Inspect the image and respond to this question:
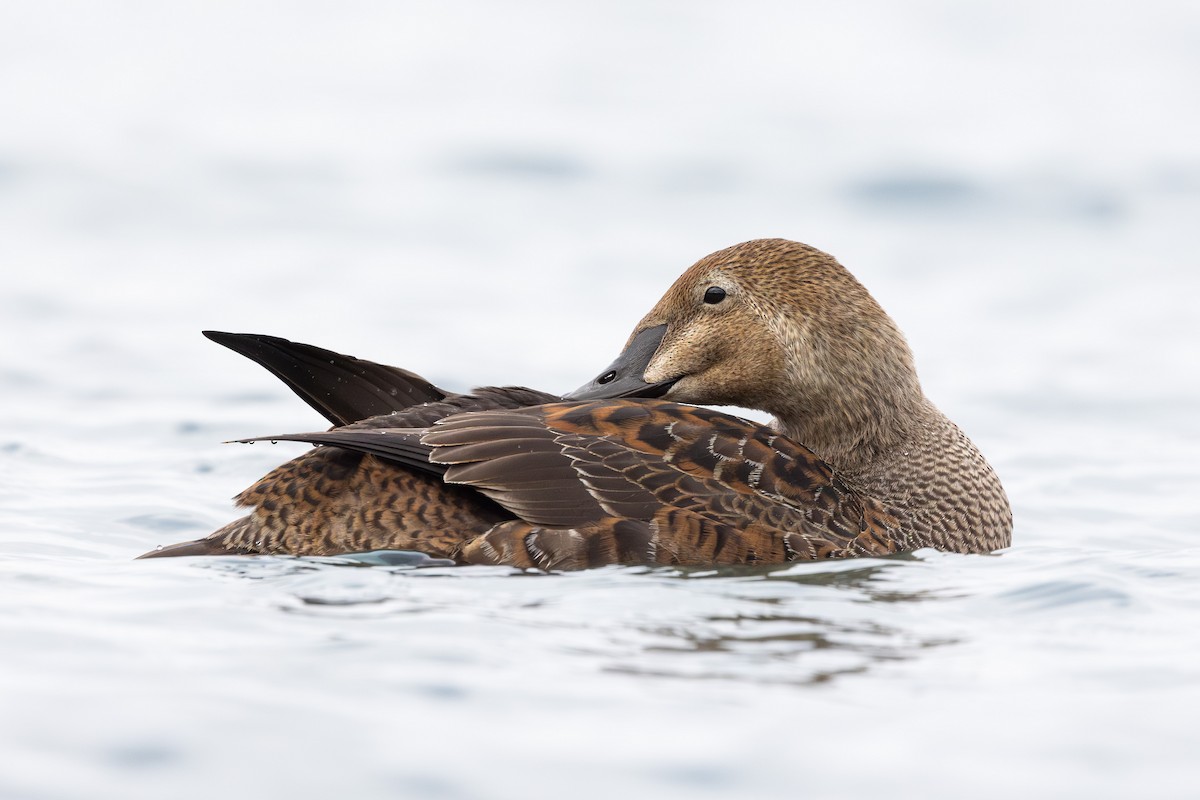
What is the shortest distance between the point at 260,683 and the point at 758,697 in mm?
1335

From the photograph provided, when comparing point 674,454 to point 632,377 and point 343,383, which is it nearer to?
point 632,377

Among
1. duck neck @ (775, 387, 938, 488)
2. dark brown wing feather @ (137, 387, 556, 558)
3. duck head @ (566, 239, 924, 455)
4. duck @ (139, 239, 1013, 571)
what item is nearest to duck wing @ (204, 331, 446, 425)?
duck @ (139, 239, 1013, 571)

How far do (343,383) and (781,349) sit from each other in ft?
5.64

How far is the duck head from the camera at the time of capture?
22.9 feet

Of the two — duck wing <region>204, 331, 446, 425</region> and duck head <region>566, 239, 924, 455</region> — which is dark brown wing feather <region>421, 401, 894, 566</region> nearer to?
duck head <region>566, 239, 924, 455</region>

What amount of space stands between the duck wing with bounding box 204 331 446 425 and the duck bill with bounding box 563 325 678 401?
60 centimetres

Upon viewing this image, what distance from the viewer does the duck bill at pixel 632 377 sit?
7.02m

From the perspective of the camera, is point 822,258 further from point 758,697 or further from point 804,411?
point 758,697

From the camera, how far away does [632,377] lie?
7070mm

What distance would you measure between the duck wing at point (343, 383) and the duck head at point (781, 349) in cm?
67

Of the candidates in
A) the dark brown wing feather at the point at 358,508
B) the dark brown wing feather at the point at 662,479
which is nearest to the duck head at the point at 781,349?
the dark brown wing feather at the point at 662,479

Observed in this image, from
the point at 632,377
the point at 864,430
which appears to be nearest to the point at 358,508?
the point at 632,377

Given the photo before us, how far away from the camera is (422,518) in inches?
244

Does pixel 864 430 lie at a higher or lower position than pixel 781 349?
lower
